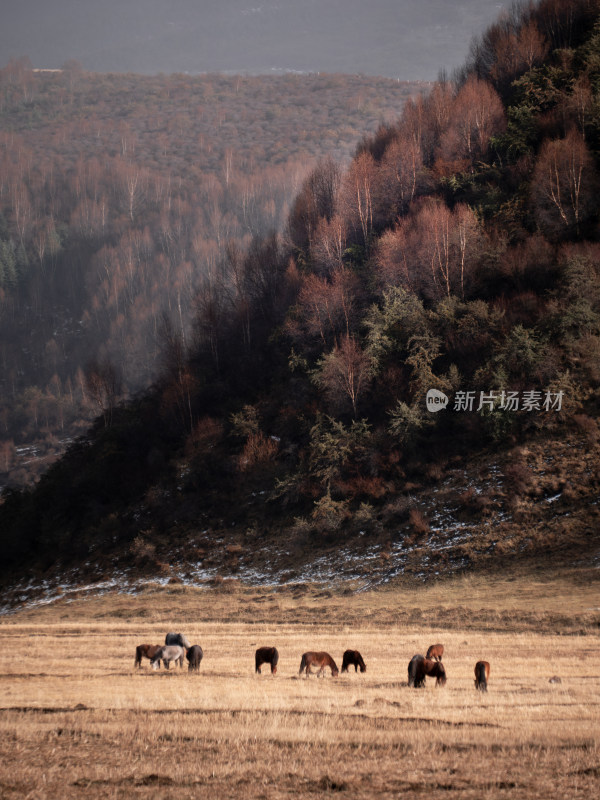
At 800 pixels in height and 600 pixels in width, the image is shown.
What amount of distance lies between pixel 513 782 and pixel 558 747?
6.19 ft

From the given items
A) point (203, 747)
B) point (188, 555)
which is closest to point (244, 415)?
point (188, 555)

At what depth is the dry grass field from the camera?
968 cm

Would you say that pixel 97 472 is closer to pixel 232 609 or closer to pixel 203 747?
pixel 232 609

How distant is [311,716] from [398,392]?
1656 inches

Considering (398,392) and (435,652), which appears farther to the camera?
(398,392)

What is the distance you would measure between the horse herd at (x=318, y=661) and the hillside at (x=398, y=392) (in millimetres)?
20796

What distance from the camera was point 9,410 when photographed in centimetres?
15250

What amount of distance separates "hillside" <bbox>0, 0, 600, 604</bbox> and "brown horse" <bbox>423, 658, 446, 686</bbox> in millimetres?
21494

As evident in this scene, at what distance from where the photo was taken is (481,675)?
624 inches

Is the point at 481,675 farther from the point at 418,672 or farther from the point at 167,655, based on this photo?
the point at 167,655

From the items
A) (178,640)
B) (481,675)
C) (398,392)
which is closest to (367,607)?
(178,640)

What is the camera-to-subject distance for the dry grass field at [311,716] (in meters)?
9.68
